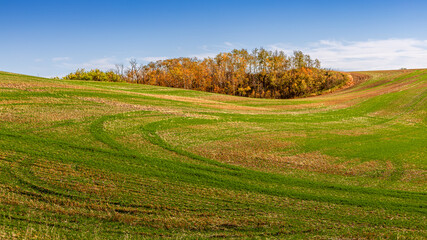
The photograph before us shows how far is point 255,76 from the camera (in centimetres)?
11494

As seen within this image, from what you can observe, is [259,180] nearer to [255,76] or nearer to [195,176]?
[195,176]

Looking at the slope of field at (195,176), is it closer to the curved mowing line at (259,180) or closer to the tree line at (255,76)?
the curved mowing line at (259,180)

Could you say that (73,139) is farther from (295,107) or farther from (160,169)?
(295,107)

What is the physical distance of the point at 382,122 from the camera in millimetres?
39438

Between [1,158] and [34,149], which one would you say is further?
[34,149]

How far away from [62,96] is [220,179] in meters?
27.4

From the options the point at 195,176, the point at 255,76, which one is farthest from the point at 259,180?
the point at 255,76

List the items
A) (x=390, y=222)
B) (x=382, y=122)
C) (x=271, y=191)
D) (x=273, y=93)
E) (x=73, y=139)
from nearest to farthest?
(x=390, y=222), (x=271, y=191), (x=73, y=139), (x=382, y=122), (x=273, y=93)

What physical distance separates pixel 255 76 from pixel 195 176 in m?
100

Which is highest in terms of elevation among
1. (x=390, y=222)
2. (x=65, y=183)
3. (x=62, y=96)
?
(x=62, y=96)

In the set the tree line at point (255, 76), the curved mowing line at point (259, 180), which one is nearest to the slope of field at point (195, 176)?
the curved mowing line at point (259, 180)

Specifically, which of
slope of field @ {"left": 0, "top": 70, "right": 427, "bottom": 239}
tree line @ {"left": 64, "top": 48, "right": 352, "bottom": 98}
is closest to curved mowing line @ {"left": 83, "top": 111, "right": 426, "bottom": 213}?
slope of field @ {"left": 0, "top": 70, "right": 427, "bottom": 239}

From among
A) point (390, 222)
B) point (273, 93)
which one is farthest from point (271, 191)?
point (273, 93)

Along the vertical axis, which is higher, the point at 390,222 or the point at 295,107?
the point at 295,107
